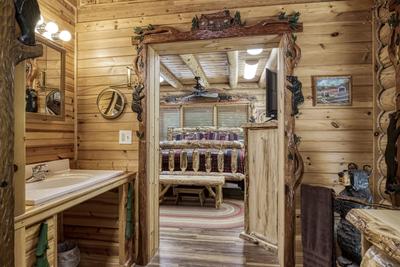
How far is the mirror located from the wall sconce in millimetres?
54

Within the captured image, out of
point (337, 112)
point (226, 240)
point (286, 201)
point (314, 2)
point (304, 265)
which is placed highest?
point (314, 2)

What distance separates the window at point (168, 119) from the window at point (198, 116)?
0.28 metres

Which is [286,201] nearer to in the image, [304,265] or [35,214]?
[304,265]

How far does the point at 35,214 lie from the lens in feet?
3.98

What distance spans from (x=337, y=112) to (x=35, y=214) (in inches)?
85.3

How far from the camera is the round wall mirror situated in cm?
237

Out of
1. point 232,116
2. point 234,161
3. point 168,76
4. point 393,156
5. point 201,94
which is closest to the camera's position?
point 393,156

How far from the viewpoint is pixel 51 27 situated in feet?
6.75

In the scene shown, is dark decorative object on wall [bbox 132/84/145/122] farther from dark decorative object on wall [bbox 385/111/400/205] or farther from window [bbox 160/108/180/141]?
window [bbox 160/108/180/141]

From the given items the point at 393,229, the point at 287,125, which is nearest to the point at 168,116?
the point at 287,125

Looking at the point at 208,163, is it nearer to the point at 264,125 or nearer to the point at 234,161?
the point at 234,161

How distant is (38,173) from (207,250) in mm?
1778

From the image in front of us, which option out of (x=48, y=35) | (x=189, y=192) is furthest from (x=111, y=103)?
(x=189, y=192)

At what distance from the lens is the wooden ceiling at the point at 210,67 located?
4.66 m
